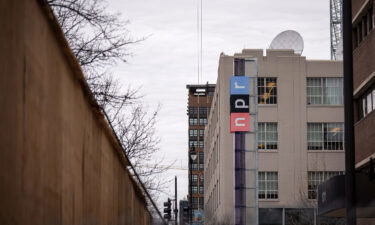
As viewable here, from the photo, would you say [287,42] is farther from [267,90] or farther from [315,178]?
[315,178]

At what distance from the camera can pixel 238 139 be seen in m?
69.4

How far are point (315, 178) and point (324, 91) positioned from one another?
754 cm

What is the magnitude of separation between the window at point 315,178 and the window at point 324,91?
19.4 feet

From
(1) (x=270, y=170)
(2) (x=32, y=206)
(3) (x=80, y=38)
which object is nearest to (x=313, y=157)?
(1) (x=270, y=170)

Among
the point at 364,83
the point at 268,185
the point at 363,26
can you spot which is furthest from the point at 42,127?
the point at 268,185

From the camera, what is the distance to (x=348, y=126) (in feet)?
47.1

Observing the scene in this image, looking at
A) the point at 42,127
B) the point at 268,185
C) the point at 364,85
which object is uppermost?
the point at 364,85

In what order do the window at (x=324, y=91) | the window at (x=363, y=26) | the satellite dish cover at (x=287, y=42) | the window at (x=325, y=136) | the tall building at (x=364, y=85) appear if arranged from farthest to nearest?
the satellite dish cover at (x=287, y=42) → the window at (x=324, y=91) → the window at (x=325, y=136) → the window at (x=363, y=26) → the tall building at (x=364, y=85)

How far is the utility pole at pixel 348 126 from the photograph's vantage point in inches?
545

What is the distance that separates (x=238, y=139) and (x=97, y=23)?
54.8 m

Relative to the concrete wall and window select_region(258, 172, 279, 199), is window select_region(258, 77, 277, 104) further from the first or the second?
the concrete wall

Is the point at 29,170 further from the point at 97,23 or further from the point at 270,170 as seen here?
the point at 270,170

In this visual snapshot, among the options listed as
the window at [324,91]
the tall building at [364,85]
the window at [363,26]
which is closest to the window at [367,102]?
the tall building at [364,85]

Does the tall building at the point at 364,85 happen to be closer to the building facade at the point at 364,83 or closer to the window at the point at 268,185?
the building facade at the point at 364,83
